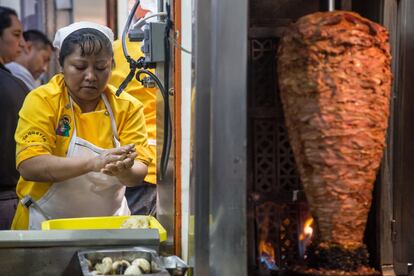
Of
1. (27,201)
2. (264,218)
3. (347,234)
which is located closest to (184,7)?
(264,218)

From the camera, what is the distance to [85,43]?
4.07 m

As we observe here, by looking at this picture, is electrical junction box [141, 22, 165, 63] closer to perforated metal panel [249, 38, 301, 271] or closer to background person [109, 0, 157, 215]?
perforated metal panel [249, 38, 301, 271]

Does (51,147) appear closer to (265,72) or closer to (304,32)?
(265,72)

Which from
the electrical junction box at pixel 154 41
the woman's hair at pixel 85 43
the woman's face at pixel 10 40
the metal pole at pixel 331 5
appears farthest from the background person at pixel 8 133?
the metal pole at pixel 331 5

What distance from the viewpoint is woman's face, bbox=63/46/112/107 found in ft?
13.3

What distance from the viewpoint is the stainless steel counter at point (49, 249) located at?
275 cm

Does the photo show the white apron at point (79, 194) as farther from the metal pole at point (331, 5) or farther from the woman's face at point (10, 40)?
the woman's face at point (10, 40)

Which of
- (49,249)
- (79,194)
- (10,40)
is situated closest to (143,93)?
(79,194)

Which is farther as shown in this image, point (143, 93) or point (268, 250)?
point (143, 93)

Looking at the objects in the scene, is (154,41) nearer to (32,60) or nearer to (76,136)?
(76,136)

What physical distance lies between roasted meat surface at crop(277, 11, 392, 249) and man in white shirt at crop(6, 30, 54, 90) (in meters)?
5.53

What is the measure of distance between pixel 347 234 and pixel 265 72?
2.10 ft

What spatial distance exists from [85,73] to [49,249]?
59.9 inches

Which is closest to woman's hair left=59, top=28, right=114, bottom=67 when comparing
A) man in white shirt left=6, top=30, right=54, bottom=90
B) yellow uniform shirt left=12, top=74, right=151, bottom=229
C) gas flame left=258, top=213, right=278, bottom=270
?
yellow uniform shirt left=12, top=74, right=151, bottom=229
